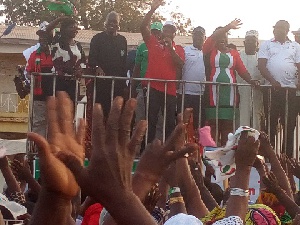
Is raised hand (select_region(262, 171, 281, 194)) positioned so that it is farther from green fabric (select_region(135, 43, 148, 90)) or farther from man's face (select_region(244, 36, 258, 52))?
man's face (select_region(244, 36, 258, 52))

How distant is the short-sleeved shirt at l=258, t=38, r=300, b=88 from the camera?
9.07 m

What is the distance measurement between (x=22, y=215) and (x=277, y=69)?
18.2ft

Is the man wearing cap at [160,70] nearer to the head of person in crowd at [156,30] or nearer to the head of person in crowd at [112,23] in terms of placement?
the head of person in crowd at [156,30]

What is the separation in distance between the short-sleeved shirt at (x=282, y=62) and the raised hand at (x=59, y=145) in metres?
6.55

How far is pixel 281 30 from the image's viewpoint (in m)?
9.22

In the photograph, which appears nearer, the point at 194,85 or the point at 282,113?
the point at 194,85

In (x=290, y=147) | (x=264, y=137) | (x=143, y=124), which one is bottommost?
(x=290, y=147)

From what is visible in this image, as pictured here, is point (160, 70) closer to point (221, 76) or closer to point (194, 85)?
point (194, 85)

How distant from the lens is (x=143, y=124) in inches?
94.7

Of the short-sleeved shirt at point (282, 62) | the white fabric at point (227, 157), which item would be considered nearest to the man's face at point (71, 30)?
the short-sleeved shirt at point (282, 62)

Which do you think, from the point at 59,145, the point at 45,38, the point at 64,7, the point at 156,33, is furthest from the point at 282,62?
the point at 59,145

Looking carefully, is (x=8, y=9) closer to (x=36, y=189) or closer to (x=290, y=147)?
(x=290, y=147)

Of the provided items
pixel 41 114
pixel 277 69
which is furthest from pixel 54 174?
pixel 277 69

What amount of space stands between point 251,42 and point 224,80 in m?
0.79
